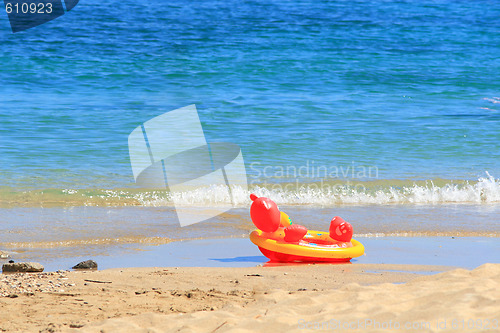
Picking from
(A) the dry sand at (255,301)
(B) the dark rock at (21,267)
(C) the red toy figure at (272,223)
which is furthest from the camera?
(C) the red toy figure at (272,223)

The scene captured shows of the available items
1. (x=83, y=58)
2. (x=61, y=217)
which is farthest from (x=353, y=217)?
(x=83, y=58)

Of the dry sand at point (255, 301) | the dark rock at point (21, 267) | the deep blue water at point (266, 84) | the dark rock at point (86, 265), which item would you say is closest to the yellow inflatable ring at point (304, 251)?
the dry sand at point (255, 301)

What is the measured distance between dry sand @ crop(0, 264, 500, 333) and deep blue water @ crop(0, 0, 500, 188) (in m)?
4.96

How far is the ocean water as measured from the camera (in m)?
8.17

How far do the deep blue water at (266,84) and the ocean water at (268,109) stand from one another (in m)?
0.07

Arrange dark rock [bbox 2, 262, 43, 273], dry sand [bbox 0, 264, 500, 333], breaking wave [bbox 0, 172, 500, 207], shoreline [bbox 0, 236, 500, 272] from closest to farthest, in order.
Answer: dry sand [bbox 0, 264, 500, 333], dark rock [bbox 2, 262, 43, 273], shoreline [bbox 0, 236, 500, 272], breaking wave [bbox 0, 172, 500, 207]

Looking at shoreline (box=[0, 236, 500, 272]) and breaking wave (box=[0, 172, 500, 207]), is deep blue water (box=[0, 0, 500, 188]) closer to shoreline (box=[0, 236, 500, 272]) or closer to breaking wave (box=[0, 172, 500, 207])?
breaking wave (box=[0, 172, 500, 207])

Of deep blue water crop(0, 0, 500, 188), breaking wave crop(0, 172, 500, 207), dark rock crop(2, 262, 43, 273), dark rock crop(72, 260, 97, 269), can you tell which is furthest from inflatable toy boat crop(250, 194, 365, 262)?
deep blue water crop(0, 0, 500, 188)

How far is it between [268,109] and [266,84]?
245 cm

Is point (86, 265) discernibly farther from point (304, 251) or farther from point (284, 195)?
point (284, 195)

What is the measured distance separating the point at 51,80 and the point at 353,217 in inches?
473

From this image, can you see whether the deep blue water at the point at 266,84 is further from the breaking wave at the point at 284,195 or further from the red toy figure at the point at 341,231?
the red toy figure at the point at 341,231

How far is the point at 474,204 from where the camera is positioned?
347 inches

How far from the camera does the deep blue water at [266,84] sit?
11.6 m
